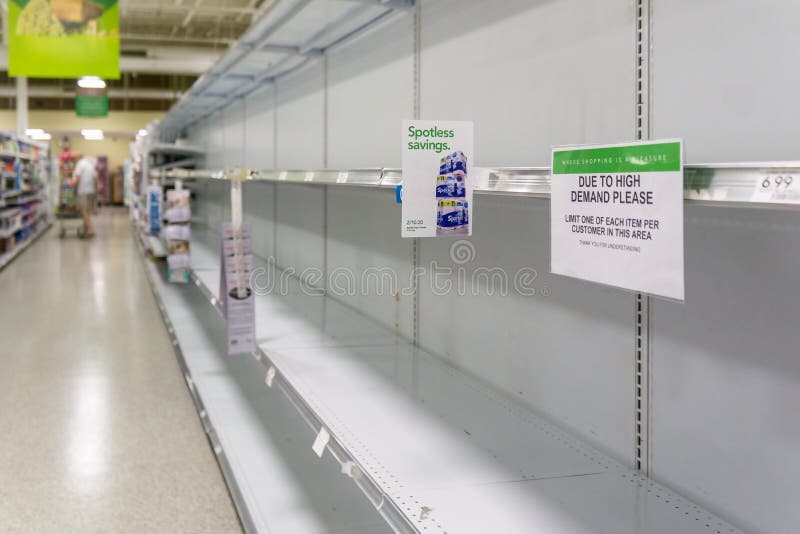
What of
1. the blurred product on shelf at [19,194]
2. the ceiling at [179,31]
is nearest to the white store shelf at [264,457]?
the ceiling at [179,31]

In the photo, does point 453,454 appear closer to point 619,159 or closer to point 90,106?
point 619,159

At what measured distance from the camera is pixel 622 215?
1217mm

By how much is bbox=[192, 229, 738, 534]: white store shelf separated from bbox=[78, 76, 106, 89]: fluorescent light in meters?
15.1

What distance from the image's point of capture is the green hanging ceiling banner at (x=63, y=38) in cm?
741

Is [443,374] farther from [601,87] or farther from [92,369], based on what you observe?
[92,369]

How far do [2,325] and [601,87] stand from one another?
6835mm

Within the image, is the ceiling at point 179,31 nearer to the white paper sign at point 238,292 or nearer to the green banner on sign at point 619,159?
the white paper sign at point 238,292

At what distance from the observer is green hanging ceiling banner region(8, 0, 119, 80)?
7414 mm

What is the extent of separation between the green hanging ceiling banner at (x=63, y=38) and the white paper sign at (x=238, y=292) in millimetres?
4925

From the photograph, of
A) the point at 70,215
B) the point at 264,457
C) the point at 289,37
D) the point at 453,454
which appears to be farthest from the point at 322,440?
the point at 70,215

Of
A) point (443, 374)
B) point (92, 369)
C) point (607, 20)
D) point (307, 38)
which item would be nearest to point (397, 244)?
point (443, 374)

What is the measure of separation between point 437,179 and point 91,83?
17.2 m

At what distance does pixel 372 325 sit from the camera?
3391 mm

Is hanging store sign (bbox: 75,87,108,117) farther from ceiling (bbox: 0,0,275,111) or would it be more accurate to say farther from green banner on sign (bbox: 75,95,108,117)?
ceiling (bbox: 0,0,275,111)
